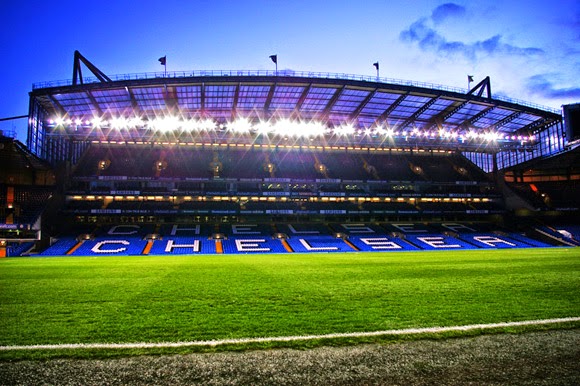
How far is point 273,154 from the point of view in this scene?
184ft

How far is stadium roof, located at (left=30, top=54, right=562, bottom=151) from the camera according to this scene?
40156 millimetres

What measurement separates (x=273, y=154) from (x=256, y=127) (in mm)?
12097

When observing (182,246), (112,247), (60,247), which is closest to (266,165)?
(182,246)

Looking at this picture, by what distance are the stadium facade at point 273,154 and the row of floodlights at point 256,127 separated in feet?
0.51

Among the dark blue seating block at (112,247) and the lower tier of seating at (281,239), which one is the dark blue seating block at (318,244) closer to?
the lower tier of seating at (281,239)

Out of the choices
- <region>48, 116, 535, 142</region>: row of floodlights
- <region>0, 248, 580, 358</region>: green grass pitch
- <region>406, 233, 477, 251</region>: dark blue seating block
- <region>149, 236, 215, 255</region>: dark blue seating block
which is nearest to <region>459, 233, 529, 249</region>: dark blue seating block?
<region>406, 233, 477, 251</region>: dark blue seating block

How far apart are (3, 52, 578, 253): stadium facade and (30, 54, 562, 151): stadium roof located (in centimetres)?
17

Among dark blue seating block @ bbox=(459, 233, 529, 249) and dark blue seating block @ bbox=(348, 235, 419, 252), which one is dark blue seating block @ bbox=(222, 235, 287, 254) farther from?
dark blue seating block @ bbox=(459, 233, 529, 249)

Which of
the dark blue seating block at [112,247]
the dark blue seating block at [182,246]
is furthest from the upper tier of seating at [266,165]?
the dark blue seating block at [182,246]

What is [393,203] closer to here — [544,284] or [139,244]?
[139,244]

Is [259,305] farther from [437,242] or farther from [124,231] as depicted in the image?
[124,231]

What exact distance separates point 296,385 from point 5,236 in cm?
4349

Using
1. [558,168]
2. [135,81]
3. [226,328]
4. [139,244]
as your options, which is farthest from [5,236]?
[558,168]

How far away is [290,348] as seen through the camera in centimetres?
615
